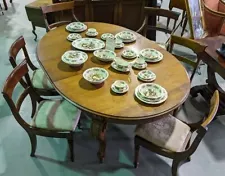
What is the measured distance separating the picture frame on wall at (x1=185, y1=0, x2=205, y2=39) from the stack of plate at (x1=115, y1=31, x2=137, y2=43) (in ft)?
3.09

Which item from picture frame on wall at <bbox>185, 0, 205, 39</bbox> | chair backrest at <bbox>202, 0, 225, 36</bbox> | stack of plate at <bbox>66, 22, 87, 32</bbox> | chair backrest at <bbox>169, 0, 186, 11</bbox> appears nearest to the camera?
stack of plate at <bbox>66, 22, 87, 32</bbox>

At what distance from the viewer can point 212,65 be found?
2420 mm

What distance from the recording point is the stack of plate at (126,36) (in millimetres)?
2385

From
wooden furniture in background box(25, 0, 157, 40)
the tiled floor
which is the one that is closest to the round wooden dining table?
the tiled floor

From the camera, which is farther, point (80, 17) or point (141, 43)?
point (80, 17)

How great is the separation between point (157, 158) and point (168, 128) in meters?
0.43

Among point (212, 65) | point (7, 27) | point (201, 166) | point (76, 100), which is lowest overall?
point (201, 166)

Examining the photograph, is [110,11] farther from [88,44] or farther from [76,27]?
[88,44]

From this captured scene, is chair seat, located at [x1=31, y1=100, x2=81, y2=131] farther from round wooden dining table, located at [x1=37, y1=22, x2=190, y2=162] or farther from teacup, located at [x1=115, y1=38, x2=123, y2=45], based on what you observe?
teacup, located at [x1=115, y1=38, x2=123, y2=45]

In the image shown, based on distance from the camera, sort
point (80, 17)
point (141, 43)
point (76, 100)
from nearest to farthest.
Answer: point (76, 100)
point (141, 43)
point (80, 17)

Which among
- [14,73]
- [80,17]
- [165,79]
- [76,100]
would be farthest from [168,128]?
[80,17]

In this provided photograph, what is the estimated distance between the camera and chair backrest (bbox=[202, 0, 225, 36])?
3.18 m

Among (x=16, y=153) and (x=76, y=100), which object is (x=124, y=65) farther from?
(x=16, y=153)

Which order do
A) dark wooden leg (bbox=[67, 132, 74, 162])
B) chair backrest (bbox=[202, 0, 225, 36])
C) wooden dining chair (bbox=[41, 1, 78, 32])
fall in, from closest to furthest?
dark wooden leg (bbox=[67, 132, 74, 162]) → wooden dining chair (bbox=[41, 1, 78, 32]) → chair backrest (bbox=[202, 0, 225, 36])
